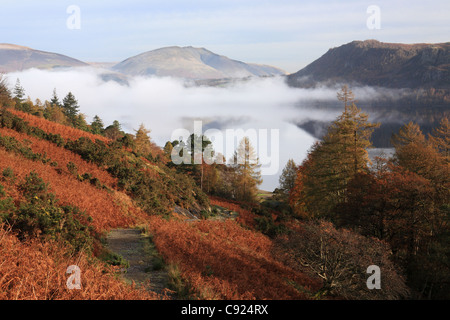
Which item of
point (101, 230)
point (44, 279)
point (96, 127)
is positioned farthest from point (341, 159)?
point (96, 127)

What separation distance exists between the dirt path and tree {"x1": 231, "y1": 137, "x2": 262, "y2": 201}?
40.8 metres

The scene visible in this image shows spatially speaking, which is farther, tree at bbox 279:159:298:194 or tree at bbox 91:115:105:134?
tree at bbox 279:159:298:194

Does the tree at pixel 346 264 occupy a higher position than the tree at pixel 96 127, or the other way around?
the tree at pixel 96 127

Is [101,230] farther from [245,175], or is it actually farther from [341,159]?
[245,175]

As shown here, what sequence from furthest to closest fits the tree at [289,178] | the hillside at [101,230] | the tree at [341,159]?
1. the tree at [289,178]
2. the tree at [341,159]
3. the hillside at [101,230]

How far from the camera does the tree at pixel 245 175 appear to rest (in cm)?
5531

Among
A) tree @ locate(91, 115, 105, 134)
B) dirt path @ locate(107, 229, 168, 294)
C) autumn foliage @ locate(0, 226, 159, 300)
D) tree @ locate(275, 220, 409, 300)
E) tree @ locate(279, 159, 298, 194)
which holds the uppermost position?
tree @ locate(91, 115, 105, 134)

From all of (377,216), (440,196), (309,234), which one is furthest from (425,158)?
(309,234)

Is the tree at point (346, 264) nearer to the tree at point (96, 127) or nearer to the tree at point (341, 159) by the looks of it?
the tree at point (341, 159)

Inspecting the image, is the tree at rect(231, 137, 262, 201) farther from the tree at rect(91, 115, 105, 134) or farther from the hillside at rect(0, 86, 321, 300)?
the hillside at rect(0, 86, 321, 300)

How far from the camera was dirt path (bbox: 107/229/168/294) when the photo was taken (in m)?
8.59

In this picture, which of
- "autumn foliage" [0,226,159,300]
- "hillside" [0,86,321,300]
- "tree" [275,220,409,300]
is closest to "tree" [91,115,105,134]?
"hillside" [0,86,321,300]

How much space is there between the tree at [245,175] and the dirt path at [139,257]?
4078 centimetres

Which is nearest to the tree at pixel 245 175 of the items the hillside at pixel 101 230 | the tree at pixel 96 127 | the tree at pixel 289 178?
the tree at pixel 289 178
